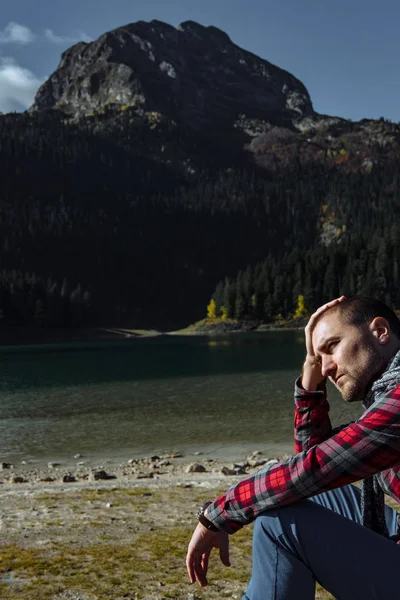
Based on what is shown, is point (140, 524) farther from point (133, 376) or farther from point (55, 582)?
point (133, 376)

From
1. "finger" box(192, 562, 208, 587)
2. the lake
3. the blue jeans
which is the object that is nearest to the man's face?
the blue jeans

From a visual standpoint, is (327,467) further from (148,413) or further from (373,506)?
(148,413)

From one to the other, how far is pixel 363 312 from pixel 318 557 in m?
1.46

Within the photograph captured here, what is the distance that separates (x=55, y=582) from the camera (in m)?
5.75

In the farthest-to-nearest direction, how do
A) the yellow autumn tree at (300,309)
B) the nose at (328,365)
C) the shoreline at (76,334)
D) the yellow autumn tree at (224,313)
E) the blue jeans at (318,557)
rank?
the yellow autumn tree at (224,313)
the yellow autumn tree at (300,309)
the shoreline at (76,334)
the nose at (328,365)
the blue jeans at (318,557)

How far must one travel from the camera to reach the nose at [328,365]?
3609 millimetres

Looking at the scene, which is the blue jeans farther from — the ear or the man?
the ear

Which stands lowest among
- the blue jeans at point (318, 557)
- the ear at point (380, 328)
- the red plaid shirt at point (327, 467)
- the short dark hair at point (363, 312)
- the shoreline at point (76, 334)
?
the shoreline at point (76, 334)

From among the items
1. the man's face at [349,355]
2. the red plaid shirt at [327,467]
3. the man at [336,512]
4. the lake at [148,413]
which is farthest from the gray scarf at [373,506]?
the lake at [148,413]

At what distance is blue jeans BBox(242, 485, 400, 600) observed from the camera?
2.79m

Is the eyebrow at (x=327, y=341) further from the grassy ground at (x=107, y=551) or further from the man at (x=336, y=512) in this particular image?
the grassy ground at (x=107, y=551)

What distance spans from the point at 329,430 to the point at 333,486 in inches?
47.4

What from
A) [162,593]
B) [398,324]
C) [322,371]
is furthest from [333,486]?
[162,593]

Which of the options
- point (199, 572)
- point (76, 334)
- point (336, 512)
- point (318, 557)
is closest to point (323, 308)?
point (336, 512)
